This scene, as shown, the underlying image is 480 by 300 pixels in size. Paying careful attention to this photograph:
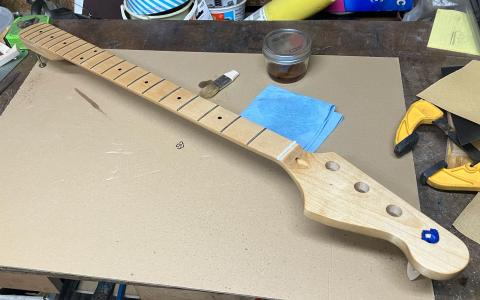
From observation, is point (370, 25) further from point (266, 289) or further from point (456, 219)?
point (266, 289)

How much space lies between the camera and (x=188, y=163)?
60 cm

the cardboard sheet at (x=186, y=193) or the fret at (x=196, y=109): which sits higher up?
the fret at (x=196, y=109)

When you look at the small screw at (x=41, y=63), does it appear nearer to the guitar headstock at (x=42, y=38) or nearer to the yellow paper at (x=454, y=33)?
the guitar headstock at (x=42, y=38)

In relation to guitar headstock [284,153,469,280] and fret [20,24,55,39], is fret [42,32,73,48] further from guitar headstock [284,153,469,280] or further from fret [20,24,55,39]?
guitar headstock [284,153,469,280]

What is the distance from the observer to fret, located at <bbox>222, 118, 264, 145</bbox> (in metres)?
0.53

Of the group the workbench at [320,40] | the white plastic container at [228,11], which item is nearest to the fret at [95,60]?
the workbench at [320,40]

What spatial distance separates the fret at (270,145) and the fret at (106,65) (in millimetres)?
302

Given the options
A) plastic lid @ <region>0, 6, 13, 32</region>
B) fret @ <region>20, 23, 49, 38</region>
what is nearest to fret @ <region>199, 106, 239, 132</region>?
fret @ <region>20, 23, 49, 38</region>

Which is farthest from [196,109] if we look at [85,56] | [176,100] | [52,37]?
[52,37]

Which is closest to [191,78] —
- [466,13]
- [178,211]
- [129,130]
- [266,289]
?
[129,130]

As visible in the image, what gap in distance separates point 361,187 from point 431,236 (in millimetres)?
87

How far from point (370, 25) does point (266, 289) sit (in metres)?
0.56

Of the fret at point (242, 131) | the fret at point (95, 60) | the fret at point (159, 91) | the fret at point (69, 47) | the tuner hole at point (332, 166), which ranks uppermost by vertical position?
the fret at point (69, 47)

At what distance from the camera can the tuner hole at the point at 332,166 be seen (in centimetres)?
49
